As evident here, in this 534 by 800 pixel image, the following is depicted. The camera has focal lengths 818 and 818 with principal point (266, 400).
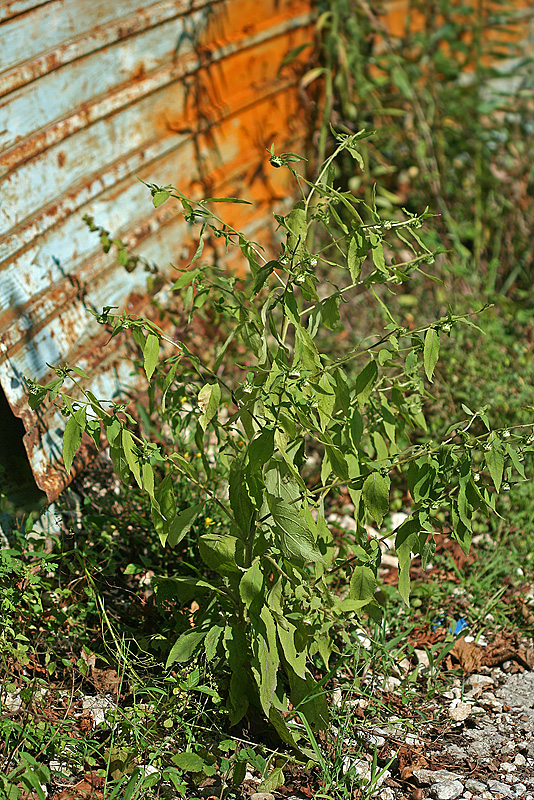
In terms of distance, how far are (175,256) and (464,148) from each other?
220 centimetres

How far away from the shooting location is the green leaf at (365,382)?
6.26ft

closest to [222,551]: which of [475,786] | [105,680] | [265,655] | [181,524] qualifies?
[181,524]

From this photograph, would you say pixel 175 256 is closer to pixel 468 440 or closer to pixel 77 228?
pixel 77 228

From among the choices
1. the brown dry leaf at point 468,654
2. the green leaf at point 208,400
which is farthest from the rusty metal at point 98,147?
the brown dry leaf at point 468,654

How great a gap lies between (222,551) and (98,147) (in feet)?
5.91

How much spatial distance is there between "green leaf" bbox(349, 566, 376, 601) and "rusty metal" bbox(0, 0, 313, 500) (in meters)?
1.08

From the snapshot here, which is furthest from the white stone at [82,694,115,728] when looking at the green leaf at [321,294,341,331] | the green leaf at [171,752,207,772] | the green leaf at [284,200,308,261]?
the green leaf at [284,200,308,261]

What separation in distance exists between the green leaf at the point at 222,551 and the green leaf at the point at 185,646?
19 cm

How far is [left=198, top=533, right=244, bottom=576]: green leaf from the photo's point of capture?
199 centimetres

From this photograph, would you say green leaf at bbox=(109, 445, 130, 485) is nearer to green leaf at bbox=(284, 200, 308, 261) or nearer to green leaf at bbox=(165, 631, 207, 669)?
green leaf at bbox=(165, 631, 207, 669)

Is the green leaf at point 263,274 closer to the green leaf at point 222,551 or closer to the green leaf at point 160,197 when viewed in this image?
the green leaf at point 160,197

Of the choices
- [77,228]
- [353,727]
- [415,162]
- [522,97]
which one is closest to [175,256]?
[77,228]

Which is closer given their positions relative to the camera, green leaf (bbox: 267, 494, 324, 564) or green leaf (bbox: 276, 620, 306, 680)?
green leaf (bbox: 267, 494, 324, 564)

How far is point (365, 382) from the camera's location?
194 centimetres
